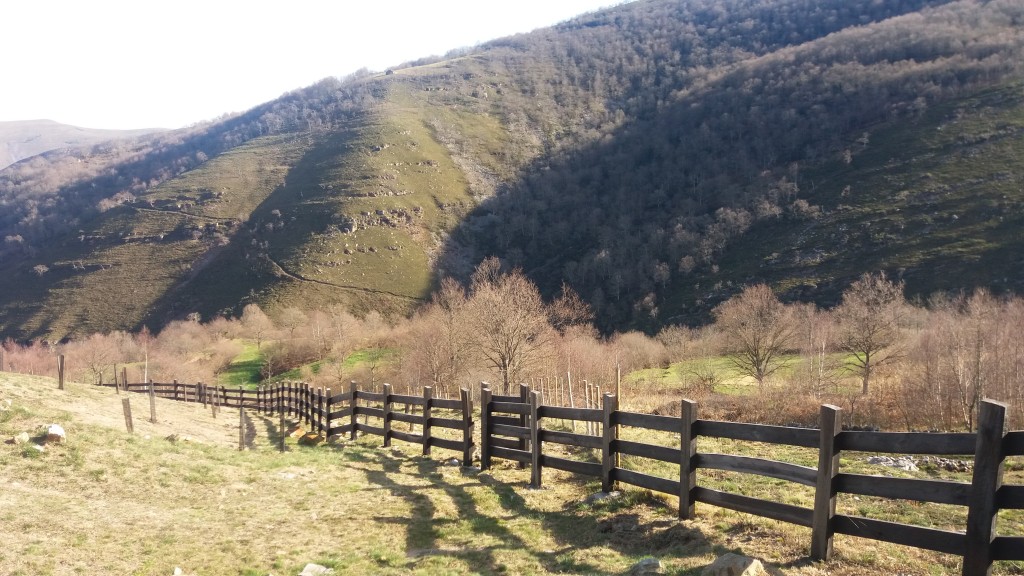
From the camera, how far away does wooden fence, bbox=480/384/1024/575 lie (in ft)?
15.5

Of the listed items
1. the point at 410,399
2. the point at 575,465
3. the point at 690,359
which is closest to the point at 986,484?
the point at 575,465

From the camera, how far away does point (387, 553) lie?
725cm

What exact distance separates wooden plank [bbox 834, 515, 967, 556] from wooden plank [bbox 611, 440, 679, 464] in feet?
7.58

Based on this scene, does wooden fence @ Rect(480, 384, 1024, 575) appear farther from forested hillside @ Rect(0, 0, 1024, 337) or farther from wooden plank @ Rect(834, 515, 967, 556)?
forested hillside @ Rect(0, 0, 1024, 337)

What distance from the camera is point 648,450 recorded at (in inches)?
326

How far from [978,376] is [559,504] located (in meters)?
26.7

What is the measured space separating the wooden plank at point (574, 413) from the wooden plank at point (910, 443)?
152 inches

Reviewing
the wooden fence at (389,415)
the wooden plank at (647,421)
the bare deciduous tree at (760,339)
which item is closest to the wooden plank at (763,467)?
the wooden plank at (647,421)

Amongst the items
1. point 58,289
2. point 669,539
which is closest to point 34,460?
point 669,539

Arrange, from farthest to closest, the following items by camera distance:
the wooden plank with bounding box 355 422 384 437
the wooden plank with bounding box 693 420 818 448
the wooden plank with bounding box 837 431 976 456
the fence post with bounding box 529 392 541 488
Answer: the wooden plank with bounding box 355 422 384 437 → the fence post with bounding box 529 392 541 488 → the wooden plank with bounding box 693 420 818 448 → the wooden plank with bounding box 837 431 976 456

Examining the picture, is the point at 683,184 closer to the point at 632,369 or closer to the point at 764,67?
the point at 764,67

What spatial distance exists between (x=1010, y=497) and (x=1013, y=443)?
45cm

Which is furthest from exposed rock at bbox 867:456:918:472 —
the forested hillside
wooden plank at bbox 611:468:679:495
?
the forested hillside

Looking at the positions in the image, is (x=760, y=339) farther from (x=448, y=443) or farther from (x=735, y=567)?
(x=735, y=567)
